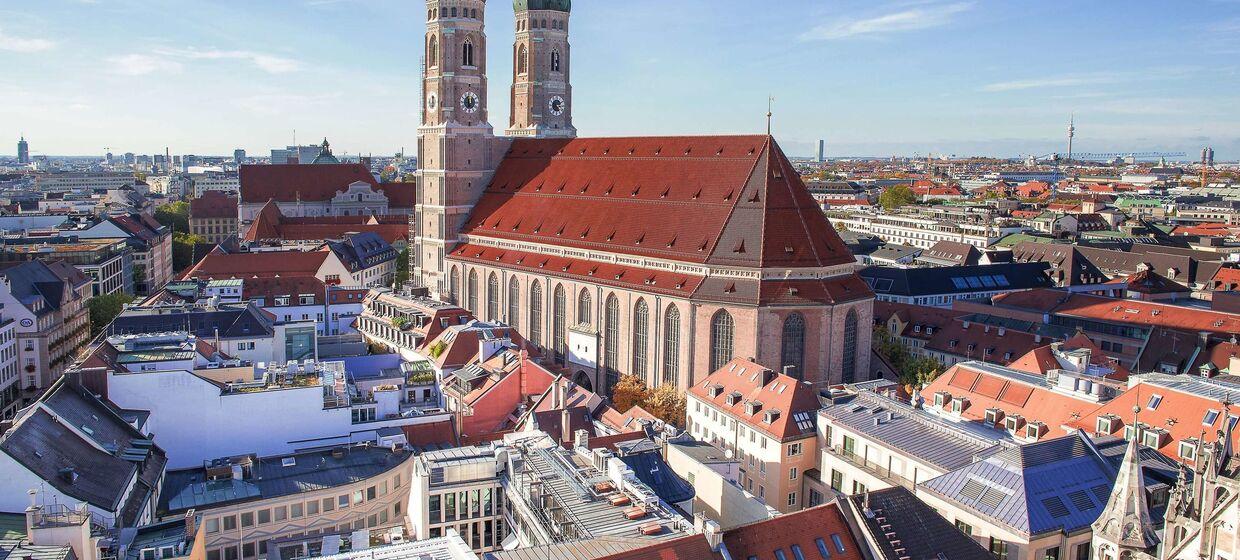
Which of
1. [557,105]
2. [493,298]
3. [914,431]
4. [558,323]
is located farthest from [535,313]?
[914,431]

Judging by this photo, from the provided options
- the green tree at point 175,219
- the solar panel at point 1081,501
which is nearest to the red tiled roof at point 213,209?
the green tree at point 175,219

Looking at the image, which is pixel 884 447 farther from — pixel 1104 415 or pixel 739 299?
pixel 739 299

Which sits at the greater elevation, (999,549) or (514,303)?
(514,303)

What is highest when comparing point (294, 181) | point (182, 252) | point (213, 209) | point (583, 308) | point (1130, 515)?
point (294, 181)

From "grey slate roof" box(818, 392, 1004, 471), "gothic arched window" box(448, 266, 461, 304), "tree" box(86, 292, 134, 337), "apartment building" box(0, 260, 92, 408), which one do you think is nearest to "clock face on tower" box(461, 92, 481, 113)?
"gothic arched window" box(448, 266, 461, 304)

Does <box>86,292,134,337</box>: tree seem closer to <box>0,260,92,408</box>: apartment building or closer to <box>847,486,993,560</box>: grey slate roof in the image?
<box>0,260,92,408</box>: apartment building

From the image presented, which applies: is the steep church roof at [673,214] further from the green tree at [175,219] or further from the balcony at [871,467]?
the green tree at [175,219]

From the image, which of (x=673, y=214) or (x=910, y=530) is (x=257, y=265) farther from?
(x=910, y=530)
